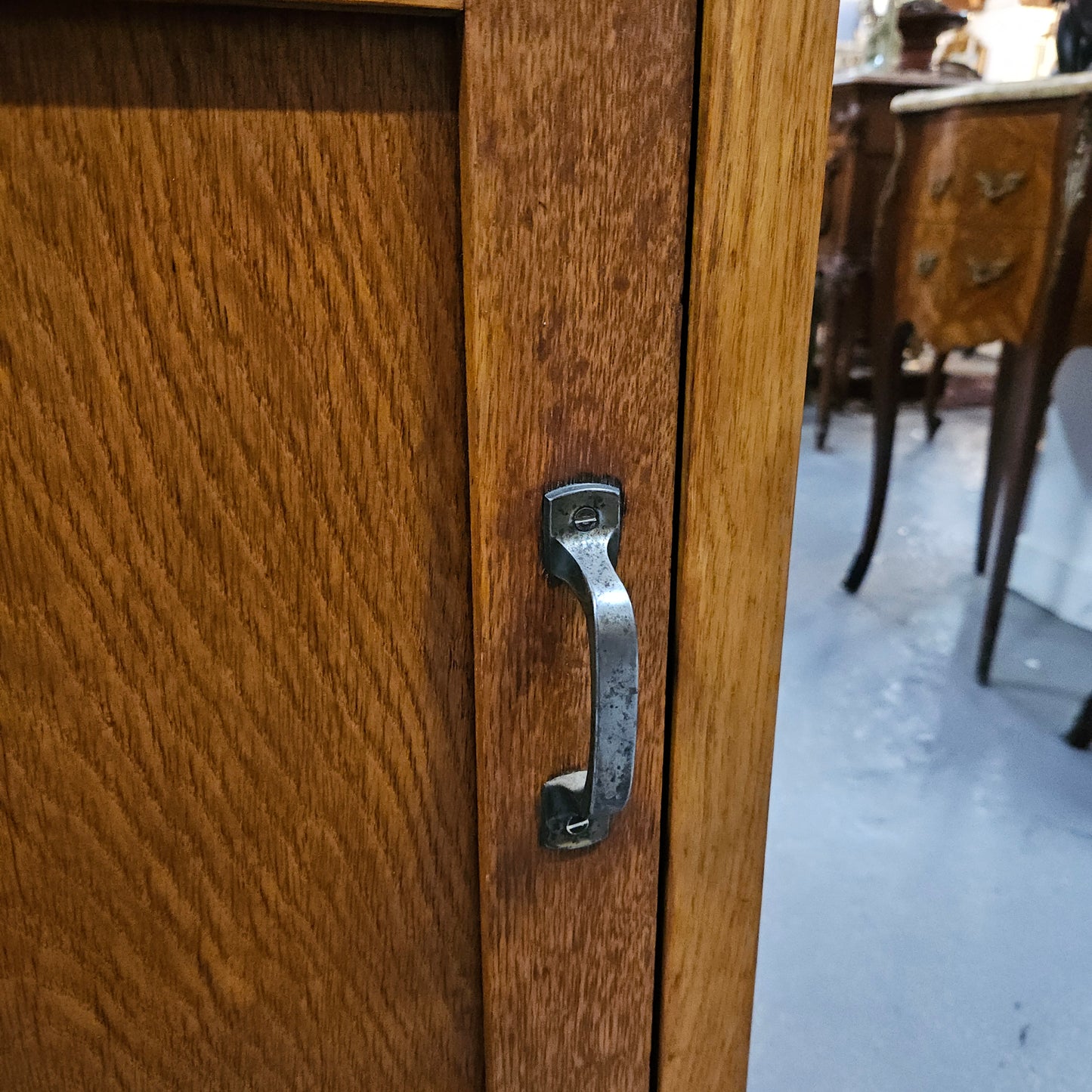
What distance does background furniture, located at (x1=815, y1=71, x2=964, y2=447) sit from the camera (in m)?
2.38

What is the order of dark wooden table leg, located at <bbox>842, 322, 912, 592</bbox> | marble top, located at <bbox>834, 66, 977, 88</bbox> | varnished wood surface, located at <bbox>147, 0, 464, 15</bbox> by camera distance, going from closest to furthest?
varnished wood surface, located at <bbox>147, 0, 464, 15</bbox> → dark wooden table leg, located at <bbox>842, 322, 912, 592</bbox> → marble top, located at <bbox>834, 66, 977, 88</bbox>

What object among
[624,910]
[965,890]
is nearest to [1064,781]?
[965,890]

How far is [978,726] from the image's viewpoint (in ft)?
4.58

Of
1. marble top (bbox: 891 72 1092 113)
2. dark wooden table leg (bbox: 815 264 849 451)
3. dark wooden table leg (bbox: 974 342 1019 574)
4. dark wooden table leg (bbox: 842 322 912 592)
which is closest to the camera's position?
marble top (bbox: 891 72 1092 113)

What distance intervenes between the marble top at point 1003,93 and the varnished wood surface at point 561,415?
3.97ft

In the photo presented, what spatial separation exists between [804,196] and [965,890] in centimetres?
105

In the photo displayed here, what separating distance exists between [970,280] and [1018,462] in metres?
0.27

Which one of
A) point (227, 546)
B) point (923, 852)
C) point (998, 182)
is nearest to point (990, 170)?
point (998, 182)

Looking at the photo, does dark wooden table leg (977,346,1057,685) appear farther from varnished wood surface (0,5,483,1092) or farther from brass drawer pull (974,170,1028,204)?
varnished wood surface (0,5,483,1092)

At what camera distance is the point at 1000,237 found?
1343mm

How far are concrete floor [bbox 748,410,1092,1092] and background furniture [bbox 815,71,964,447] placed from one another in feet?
3.14

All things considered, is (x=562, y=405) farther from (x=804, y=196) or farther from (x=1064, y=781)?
(x=1064, y=781)

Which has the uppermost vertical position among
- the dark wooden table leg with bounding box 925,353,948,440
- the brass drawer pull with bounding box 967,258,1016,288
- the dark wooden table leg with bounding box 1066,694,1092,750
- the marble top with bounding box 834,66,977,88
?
the marble top with bounding box 834,66,977,88

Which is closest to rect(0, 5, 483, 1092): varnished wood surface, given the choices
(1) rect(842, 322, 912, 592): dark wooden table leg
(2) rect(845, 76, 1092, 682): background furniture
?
(2) rect(845, 76, 1092, 682): background furniture
